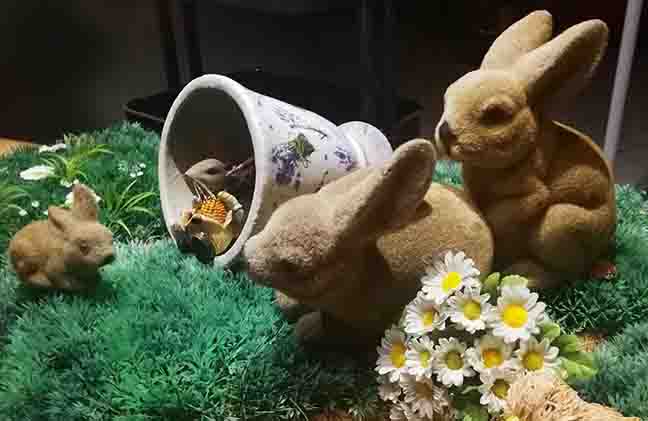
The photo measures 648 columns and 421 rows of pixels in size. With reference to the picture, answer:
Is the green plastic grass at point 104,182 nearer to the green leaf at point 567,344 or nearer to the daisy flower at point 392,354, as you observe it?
the daisy flower at point 392,354

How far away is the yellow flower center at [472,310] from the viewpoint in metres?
0.64

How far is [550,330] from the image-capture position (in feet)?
2.10

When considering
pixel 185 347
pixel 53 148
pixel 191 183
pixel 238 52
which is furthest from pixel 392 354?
pixel 238 52

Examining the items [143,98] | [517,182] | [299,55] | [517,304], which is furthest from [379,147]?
[143,98]

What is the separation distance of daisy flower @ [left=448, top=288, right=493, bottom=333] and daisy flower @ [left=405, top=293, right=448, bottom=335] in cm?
1

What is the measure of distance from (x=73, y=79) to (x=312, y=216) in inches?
49.0

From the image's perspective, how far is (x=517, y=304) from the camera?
0.64 metres

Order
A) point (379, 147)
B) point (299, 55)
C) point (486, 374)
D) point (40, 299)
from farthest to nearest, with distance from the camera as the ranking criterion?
point (299, 55), point (379, 147), point (40, 299), point (486, 374)

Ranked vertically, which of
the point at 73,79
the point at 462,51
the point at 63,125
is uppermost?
the point at 462,51

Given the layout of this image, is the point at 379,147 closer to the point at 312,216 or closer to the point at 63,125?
the point at 312,216

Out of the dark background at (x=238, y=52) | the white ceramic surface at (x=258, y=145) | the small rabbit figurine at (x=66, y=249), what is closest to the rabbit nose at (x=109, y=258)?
the small rabbit figurine at (x=66, y=249)

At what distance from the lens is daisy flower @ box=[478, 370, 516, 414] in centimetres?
62

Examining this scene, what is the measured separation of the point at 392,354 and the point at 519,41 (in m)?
0.39

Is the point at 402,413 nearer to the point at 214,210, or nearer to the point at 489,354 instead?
the point at 489,354
